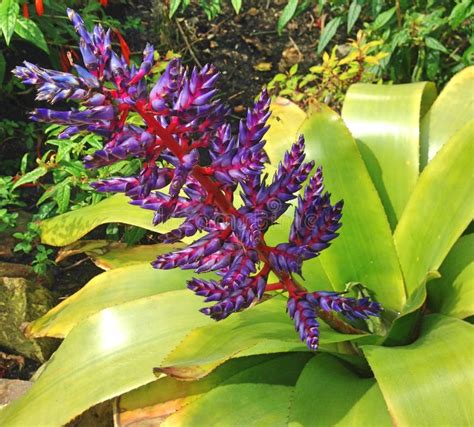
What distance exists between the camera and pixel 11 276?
345cm

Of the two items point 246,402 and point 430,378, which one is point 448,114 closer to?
point 430,378

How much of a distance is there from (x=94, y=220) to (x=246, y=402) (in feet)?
3.26

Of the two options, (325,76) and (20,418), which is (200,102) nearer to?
(20,418)

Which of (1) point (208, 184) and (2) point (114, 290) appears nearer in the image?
(1) point (208, 184)

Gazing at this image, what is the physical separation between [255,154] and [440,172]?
1.12 meters

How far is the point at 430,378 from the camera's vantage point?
5.99 ft

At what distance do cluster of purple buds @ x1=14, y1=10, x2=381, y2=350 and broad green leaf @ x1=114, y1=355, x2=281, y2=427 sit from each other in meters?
0.64

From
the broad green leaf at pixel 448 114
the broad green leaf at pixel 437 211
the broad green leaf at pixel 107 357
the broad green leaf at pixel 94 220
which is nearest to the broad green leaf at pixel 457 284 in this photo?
the broad green leaf at pixel 437 211

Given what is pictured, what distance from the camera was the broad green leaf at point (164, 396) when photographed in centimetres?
227

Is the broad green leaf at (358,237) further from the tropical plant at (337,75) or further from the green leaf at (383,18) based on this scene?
the green leaf at (383,18)

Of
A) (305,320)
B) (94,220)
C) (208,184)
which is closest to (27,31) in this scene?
(94,220)

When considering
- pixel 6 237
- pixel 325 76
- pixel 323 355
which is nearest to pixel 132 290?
pixel 323 355

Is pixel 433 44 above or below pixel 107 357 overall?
above

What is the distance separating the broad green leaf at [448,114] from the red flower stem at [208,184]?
1316 mm
